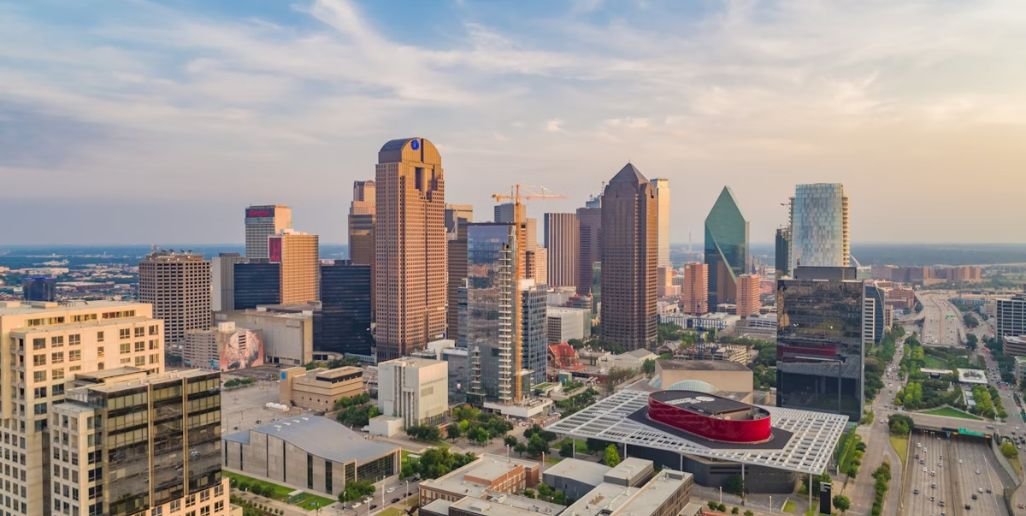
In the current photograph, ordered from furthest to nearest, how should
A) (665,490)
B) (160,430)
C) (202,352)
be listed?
(202,352) → (665,490) → (160,430)

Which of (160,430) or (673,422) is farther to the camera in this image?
(673,422)

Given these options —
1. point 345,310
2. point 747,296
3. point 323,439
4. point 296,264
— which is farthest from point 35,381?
point 747,296

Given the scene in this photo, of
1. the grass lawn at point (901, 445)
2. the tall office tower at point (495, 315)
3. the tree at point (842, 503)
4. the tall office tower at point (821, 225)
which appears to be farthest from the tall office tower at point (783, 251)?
the tree at point (842, 503)

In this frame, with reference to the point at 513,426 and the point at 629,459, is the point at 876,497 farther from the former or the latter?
the point at 513,426

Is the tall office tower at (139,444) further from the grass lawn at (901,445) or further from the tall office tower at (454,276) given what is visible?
the tall office tower at (454,276)

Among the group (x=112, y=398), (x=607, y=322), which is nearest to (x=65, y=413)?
(x=112, y=398)

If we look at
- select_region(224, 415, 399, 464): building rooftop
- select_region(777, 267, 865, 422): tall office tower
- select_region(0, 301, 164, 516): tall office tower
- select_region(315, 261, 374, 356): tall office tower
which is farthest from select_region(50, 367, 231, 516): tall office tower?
select_region(315, 261, 374, 356): tall office tower
